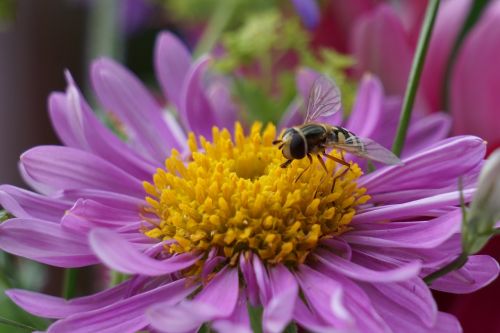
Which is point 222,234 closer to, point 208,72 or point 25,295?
point 25,295

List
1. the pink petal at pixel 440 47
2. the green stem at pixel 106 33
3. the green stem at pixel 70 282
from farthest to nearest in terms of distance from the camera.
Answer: the green stem at pixel 106 33
the pink petal at pixel 440 47
the green stem at pixel 70 282

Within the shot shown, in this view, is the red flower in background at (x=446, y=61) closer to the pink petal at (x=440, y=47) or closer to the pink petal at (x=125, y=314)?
the pink petal at (x=440, y=47)

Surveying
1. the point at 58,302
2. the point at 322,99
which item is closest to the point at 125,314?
the point at 58,302

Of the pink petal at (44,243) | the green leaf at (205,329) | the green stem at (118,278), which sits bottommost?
the green leaf at (205,329)

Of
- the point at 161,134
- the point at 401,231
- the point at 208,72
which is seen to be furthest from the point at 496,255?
the point at 208,72

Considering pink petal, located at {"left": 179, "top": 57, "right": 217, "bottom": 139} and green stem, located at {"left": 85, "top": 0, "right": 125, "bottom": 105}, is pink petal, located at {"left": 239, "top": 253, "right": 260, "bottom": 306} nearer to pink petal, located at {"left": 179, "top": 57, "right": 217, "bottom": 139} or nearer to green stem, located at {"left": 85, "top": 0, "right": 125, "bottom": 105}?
pink petal, located at {"left": 179, "top": 57, "right": 217, "bottom": 139}

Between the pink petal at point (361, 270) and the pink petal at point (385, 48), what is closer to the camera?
the pink petal at point (361, 270)

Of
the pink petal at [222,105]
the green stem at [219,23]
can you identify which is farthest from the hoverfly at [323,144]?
the green stem at [219,23]
